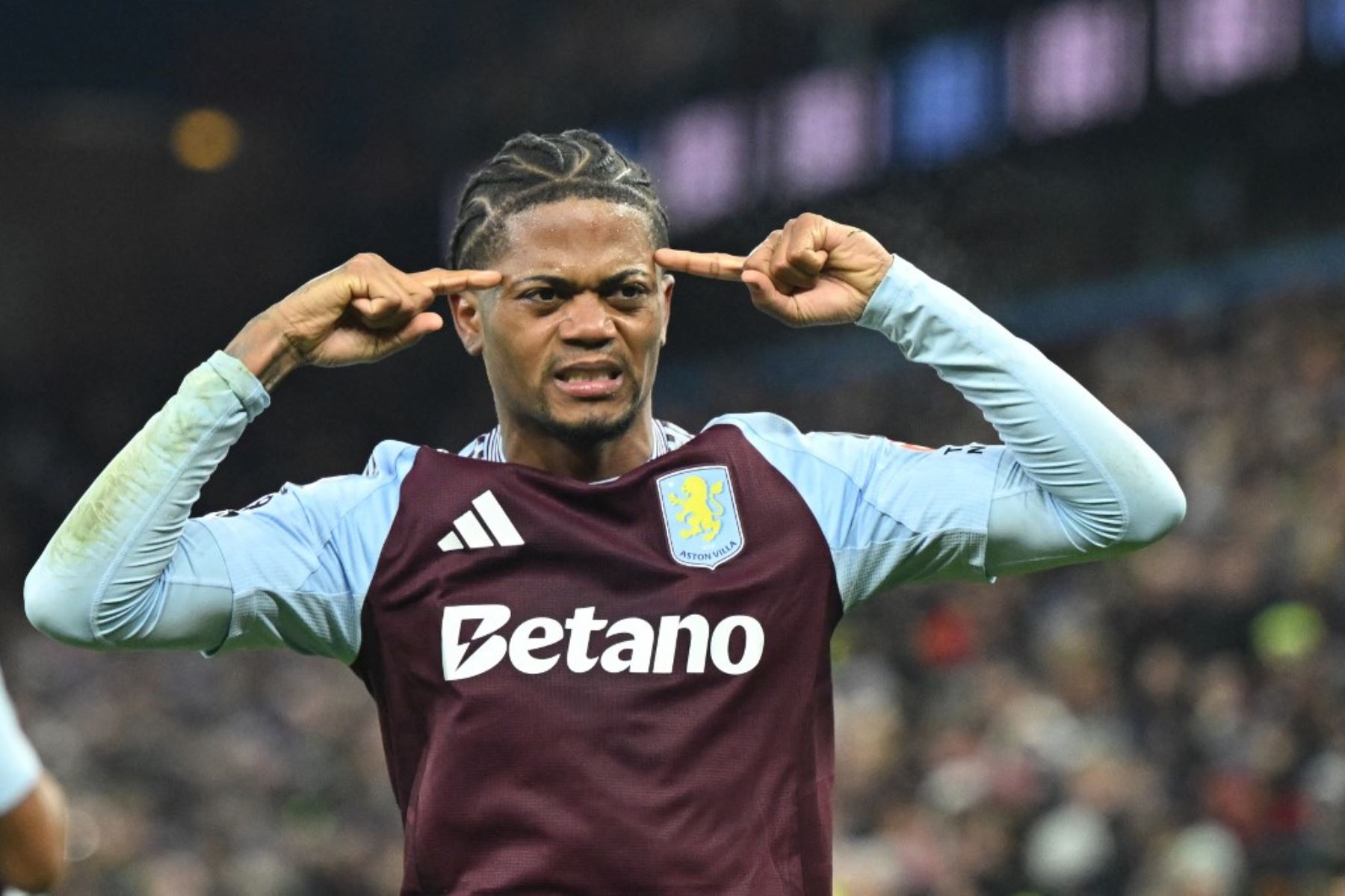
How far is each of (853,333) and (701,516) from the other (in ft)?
41.6

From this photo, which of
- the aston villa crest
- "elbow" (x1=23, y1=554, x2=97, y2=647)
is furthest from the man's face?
"elbow" (x1=23, y1=554, x2=97, y2=647)

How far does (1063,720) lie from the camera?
810 centimetres

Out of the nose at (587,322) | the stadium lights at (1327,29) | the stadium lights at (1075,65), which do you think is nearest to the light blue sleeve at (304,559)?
the nose at (587,322)

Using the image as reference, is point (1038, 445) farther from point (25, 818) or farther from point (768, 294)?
point (25, 818)

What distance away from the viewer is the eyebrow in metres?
2.88

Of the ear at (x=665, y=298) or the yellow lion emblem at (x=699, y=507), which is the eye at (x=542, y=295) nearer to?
the ear at (x=665, y=298)

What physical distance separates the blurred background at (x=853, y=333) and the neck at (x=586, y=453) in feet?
14.1

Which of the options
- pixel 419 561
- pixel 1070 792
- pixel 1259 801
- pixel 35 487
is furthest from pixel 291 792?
pixel 35 487

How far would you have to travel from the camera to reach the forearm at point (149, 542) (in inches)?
106

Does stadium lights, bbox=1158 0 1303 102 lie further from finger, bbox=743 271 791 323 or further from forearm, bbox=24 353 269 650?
forearm, bbox=24 353 269 650

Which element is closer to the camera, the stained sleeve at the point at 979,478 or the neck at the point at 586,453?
the stained sleeve at the point at 979,478

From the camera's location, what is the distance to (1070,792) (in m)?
7.46

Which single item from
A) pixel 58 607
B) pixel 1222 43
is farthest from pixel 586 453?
pixel 1222 43

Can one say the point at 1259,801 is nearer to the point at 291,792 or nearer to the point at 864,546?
the point at 864,546
